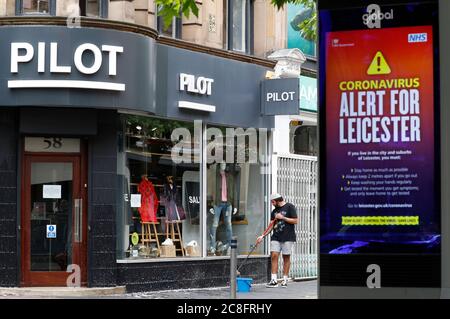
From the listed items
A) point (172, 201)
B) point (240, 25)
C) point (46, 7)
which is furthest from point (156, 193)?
point (240, 25)

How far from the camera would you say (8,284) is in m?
16.5

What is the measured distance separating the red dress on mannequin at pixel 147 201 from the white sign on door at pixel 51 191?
1.64 metres

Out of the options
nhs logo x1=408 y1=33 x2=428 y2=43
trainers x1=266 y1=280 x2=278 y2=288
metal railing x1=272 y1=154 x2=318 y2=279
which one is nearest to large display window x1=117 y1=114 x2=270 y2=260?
metal railing x1=272 y1=154 x2=318 y2=279

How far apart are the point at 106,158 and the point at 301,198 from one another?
613 centimetres

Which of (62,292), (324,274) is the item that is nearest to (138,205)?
(62,292)

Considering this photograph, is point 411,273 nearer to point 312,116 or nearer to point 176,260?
point 176,260

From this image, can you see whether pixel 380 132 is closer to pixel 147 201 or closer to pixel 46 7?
pixel 46 7

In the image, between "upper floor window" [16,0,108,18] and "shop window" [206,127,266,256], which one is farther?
"shop window" [206,127,266,256]

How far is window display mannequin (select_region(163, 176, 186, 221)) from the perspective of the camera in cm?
1864

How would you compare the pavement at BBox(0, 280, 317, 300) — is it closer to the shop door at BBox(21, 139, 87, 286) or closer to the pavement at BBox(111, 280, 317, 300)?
the pavement at BBox(111, 280, 317, 300)

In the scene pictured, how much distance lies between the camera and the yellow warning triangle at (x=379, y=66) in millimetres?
6117

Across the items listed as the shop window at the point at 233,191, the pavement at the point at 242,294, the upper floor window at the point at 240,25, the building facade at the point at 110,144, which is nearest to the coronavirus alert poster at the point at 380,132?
the pavement at the point at 242,294

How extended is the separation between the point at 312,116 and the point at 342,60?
52.8ft

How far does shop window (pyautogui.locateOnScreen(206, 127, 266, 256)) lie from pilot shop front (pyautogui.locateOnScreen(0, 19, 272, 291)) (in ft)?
0.50
